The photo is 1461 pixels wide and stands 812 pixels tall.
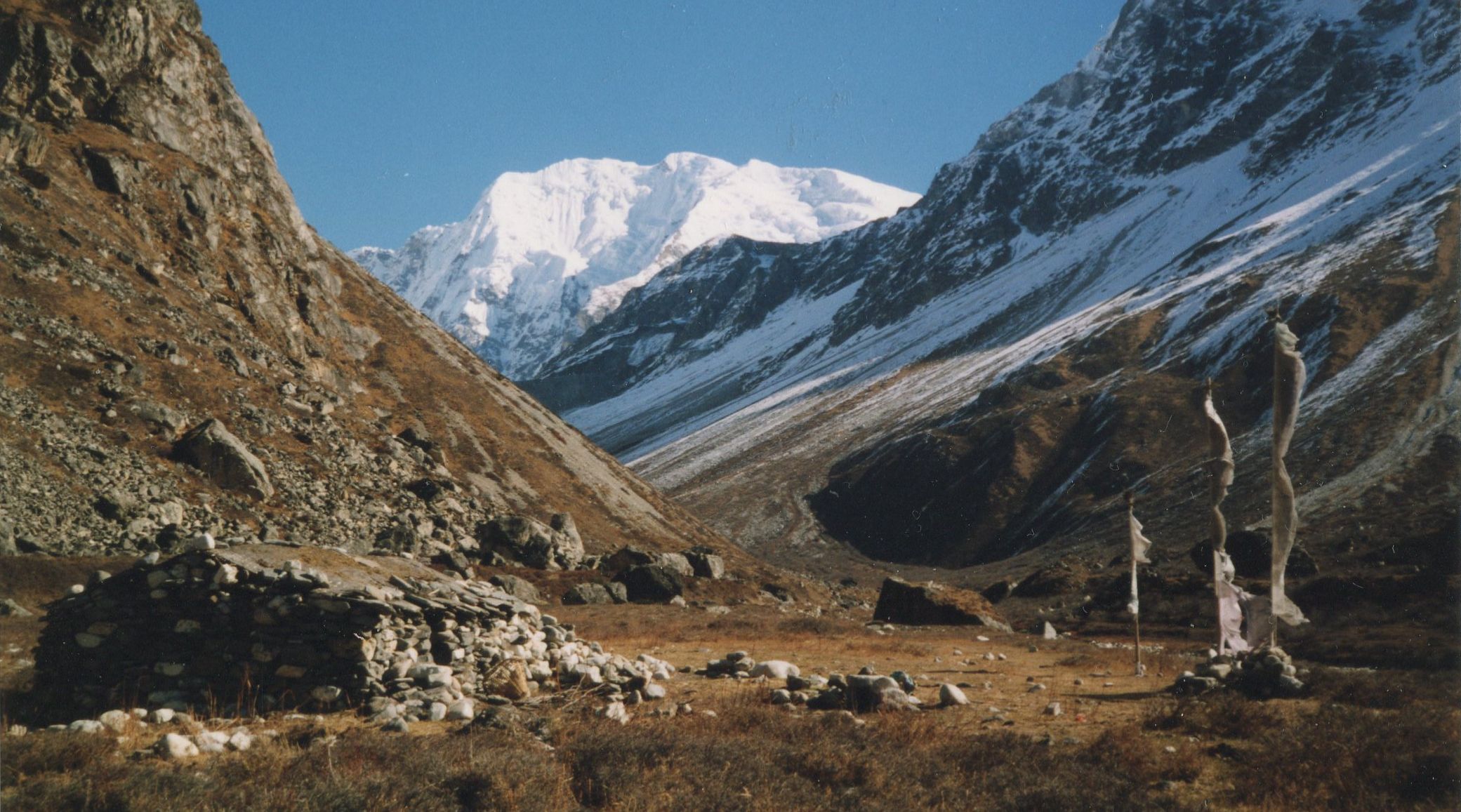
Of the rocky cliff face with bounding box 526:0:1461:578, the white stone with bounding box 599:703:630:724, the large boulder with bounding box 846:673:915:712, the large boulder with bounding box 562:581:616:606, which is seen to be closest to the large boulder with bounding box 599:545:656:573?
the large boulder with bounding box 562:581:616:606

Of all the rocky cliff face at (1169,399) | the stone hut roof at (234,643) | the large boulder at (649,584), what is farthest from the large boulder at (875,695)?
the rocky cliff face at (1169,399)

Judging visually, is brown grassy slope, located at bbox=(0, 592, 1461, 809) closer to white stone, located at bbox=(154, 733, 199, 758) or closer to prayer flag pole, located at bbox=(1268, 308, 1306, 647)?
white stone, located at bbox=(154, 733, 199, 758)

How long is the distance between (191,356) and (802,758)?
123 feet

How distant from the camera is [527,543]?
134ft

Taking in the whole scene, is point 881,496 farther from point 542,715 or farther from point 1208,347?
point 542,715

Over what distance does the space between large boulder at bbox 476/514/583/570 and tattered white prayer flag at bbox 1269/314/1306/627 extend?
31635 mm

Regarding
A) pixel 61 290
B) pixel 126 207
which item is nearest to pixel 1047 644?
pixel 61 290

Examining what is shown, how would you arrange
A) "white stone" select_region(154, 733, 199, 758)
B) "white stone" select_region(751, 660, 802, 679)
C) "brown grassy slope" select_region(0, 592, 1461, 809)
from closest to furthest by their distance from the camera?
"brown grassy slope" select_region(0, 592, 1461, 809)
"white stone" select_region(154, 733, 199, 758)
"white stone" select_region(751, 660, 802, 679)

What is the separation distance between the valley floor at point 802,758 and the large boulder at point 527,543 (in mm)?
26840

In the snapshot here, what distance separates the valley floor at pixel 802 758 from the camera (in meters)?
7.82

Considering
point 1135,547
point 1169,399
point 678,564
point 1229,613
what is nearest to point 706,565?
point 678,564

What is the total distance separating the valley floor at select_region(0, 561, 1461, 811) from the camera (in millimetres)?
7816

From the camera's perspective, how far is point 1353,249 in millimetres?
116500

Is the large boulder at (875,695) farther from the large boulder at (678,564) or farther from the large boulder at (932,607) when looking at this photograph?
the large boulder at (678,564)
